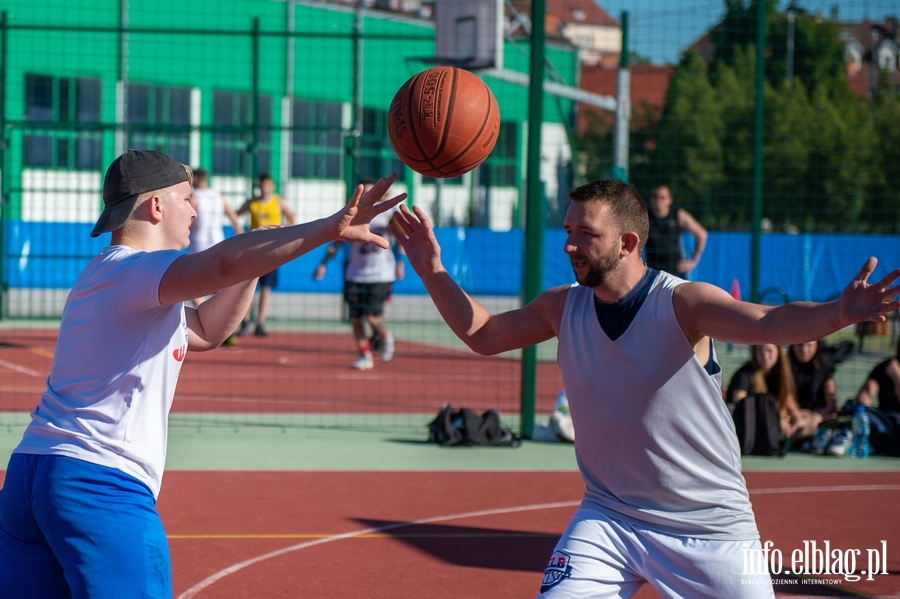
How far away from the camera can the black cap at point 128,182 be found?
3.13 m

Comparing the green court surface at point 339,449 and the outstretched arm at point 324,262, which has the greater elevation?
the outstretched arm at point 324,262

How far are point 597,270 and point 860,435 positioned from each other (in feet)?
18.1

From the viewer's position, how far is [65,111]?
2422 cm

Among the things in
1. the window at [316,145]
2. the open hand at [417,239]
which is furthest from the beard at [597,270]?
the window at [316,145]

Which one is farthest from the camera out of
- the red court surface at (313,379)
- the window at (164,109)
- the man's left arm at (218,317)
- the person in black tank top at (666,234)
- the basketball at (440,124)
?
the window at (164,109)

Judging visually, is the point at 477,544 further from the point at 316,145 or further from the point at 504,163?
the point at 504,163

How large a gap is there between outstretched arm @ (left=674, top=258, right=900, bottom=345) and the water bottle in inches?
211

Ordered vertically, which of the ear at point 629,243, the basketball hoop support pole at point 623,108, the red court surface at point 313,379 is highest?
the basketball hoop support pole at point 623,108

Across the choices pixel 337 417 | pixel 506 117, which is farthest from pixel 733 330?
pixel 506 117

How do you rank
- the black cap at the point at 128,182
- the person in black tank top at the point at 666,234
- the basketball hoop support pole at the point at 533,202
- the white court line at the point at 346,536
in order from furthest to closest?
the person in black tank top at the point at 666,234, the basketball hoop support pole at the point at 533,202, the white court line at the point at 346,536, the black cap at the point at 128,182

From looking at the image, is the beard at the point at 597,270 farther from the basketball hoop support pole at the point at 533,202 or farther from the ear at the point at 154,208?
the basketball hoop support pole at the point at 533,202

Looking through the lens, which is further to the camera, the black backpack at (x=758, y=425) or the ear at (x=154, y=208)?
the black backpack at (x=758, y=425)

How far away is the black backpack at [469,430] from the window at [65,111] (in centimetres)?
1344

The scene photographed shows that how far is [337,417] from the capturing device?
945cm
